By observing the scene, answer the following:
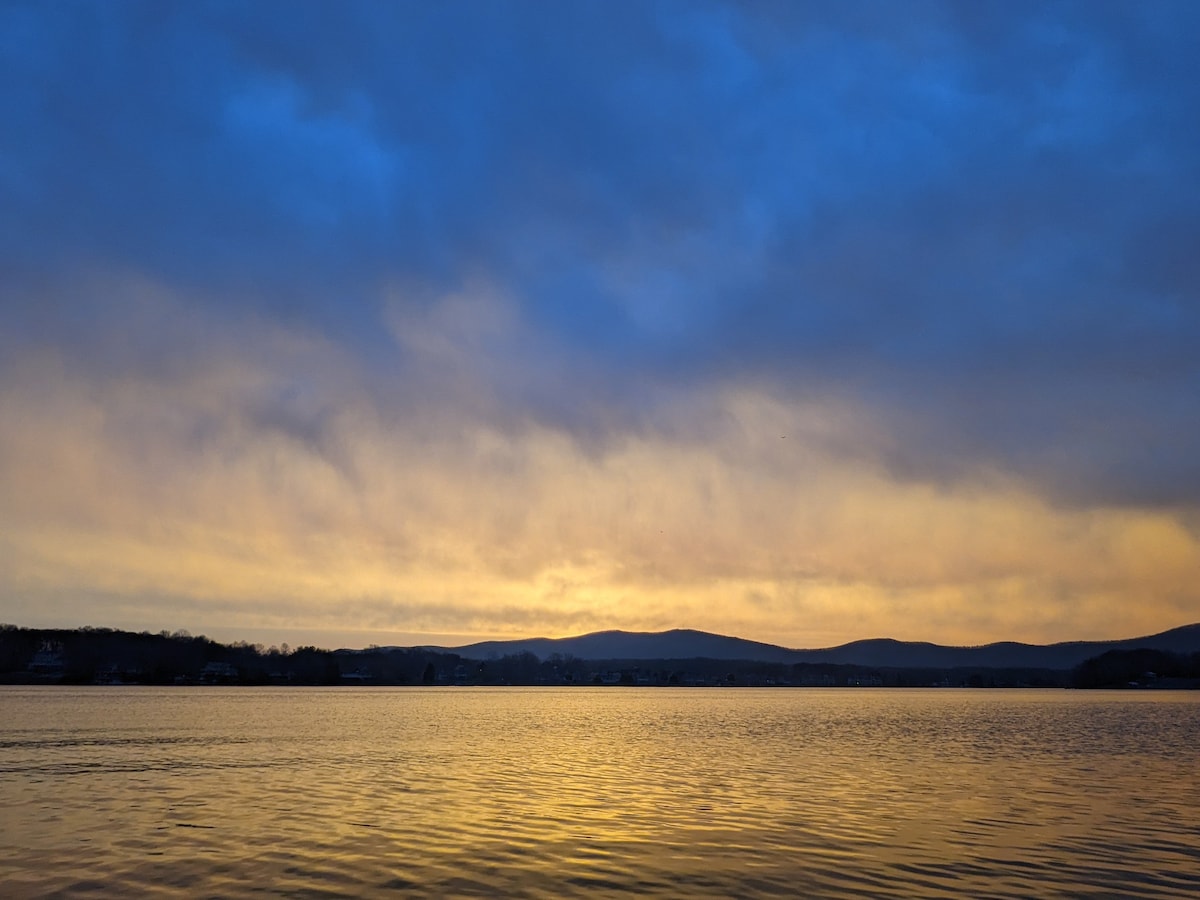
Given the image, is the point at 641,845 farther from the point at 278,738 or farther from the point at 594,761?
the point at 278,738

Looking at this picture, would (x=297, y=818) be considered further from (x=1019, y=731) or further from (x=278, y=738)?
(x=1019, y=731)

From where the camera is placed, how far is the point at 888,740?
74375 mm

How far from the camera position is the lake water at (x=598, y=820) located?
23.5 metres

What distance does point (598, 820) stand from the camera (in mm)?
32688

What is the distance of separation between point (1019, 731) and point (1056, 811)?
188 feet

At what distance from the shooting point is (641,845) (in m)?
27.9

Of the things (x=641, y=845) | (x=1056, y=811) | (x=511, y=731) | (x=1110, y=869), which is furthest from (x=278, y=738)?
(x=1110, y=869)

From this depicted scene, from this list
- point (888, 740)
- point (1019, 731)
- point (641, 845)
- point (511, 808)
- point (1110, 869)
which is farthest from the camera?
point (1019, 731)

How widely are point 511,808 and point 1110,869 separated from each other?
21.2 meters

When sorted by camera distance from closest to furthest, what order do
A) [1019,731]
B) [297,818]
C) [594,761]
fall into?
[297,818] → [594,761] → [1019,731]

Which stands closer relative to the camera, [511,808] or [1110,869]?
[1110,869]

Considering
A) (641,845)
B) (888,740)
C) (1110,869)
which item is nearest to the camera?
(1110,869)

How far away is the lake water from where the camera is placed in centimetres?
2355

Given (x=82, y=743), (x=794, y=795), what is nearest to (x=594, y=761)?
(x=794, y=795)
